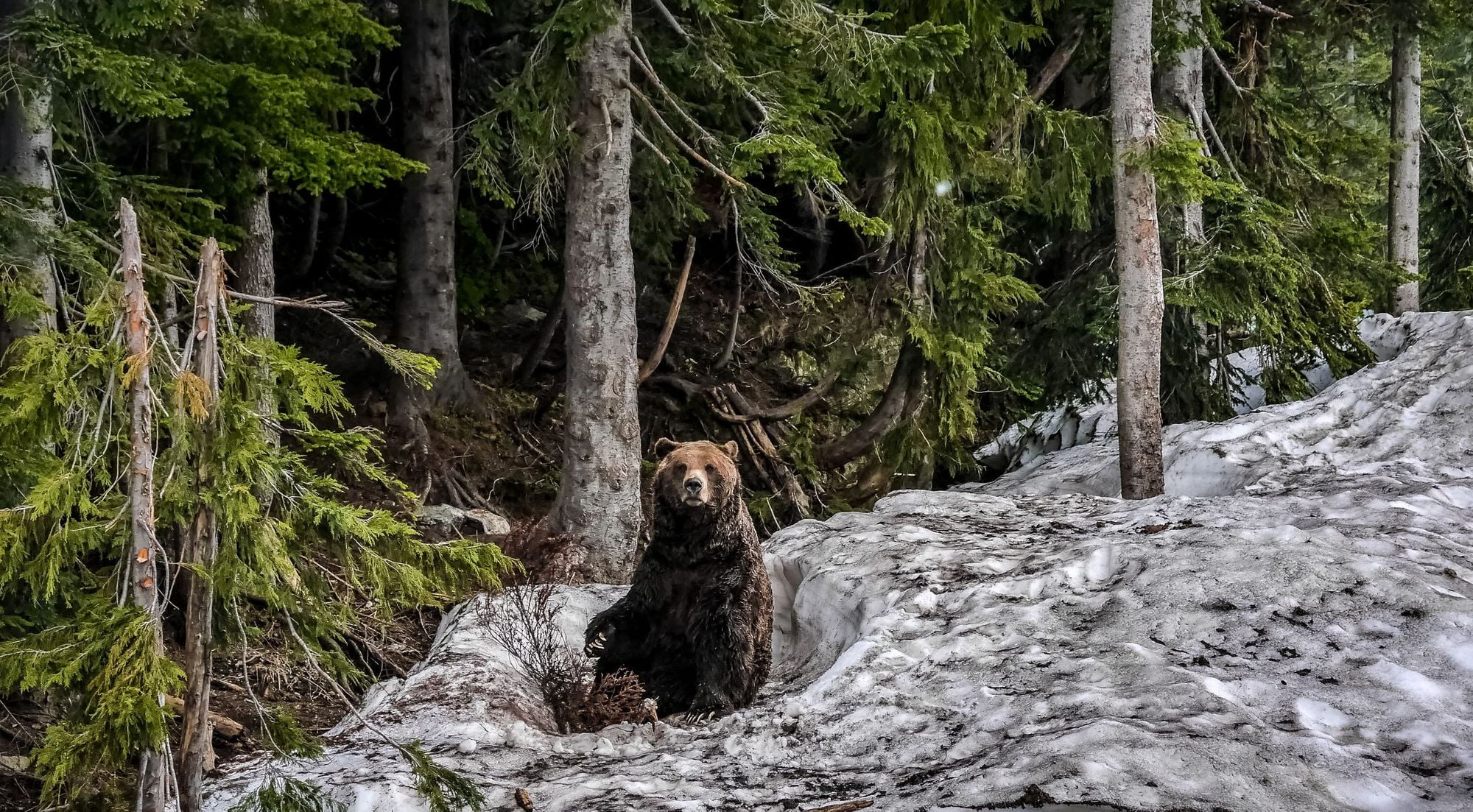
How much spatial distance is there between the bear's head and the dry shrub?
0.94 metres

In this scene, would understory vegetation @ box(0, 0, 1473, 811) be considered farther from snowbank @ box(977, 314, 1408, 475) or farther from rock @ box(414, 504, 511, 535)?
rock @ box(414, 504, 511, 535)

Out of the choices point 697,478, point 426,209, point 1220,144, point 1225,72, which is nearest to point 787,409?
point 426,209

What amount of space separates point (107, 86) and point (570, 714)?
13.2 feet

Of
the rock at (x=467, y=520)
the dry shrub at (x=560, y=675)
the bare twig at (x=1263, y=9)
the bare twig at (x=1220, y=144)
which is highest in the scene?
the bare twig at (x=1263, y=9)

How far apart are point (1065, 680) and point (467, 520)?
7.10m

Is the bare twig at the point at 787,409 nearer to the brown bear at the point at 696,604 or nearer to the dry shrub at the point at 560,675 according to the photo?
the dry shrub at the point at 560,675

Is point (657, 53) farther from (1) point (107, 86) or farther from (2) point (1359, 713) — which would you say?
(2) point (1359, 713)

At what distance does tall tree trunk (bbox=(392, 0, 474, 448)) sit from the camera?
457 inches

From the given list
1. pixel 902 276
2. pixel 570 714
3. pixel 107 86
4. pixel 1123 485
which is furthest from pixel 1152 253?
pixel 107 86

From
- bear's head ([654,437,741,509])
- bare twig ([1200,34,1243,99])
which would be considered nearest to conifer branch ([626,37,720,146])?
bear's head ([654,437,741,509])

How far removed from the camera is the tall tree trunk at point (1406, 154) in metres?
13.5

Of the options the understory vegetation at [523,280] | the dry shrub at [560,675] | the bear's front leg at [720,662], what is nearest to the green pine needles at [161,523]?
the understory vegetation at [523,280]

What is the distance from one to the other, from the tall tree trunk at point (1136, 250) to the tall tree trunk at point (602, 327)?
3.76 m

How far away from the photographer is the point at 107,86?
5.75m
